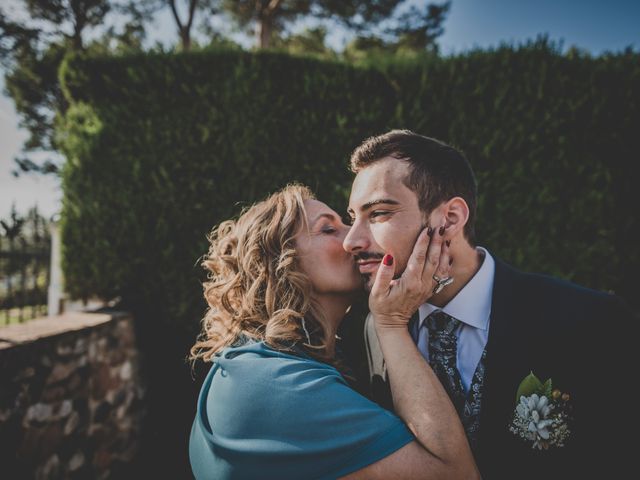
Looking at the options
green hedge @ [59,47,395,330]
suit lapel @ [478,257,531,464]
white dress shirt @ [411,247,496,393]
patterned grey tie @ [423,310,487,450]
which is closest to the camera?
suit lapel @ [478,257,531,464]

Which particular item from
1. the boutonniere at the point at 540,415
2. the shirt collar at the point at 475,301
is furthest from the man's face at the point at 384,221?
the boutonniere at the point at 540,415

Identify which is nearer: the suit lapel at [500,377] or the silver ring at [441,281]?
the suit lapel at [500,377]

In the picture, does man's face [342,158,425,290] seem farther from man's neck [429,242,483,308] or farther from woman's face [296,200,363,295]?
man's neck [429,242,483,308]

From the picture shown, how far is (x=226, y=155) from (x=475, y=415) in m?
4.00

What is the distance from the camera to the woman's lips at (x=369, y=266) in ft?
8.32

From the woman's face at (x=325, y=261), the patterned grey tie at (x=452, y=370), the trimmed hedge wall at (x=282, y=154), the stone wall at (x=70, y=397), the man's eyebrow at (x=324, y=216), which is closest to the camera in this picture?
the patterned grey tie at (x=452, y=370)

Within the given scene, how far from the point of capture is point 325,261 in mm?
→ 2666

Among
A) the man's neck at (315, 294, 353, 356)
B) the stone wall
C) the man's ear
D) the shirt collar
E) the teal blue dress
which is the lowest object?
the stone wall

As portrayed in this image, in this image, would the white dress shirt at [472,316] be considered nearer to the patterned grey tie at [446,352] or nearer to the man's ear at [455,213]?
the patterned grey tie at [446,352]

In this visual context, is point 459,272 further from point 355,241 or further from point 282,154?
point 282,154

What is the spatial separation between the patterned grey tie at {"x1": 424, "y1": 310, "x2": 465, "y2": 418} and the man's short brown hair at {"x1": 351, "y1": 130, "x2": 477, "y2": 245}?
591 millimetres

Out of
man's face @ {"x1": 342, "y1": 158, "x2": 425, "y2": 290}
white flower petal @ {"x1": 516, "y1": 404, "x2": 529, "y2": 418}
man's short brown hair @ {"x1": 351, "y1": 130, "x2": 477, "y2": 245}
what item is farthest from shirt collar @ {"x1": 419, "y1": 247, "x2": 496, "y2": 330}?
white flower petal @ {"x1": 516, "y1": 404, "x2": 529, "y2": 418}

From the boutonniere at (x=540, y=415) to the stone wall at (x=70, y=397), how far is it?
3737mm

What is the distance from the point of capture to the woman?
167cm
